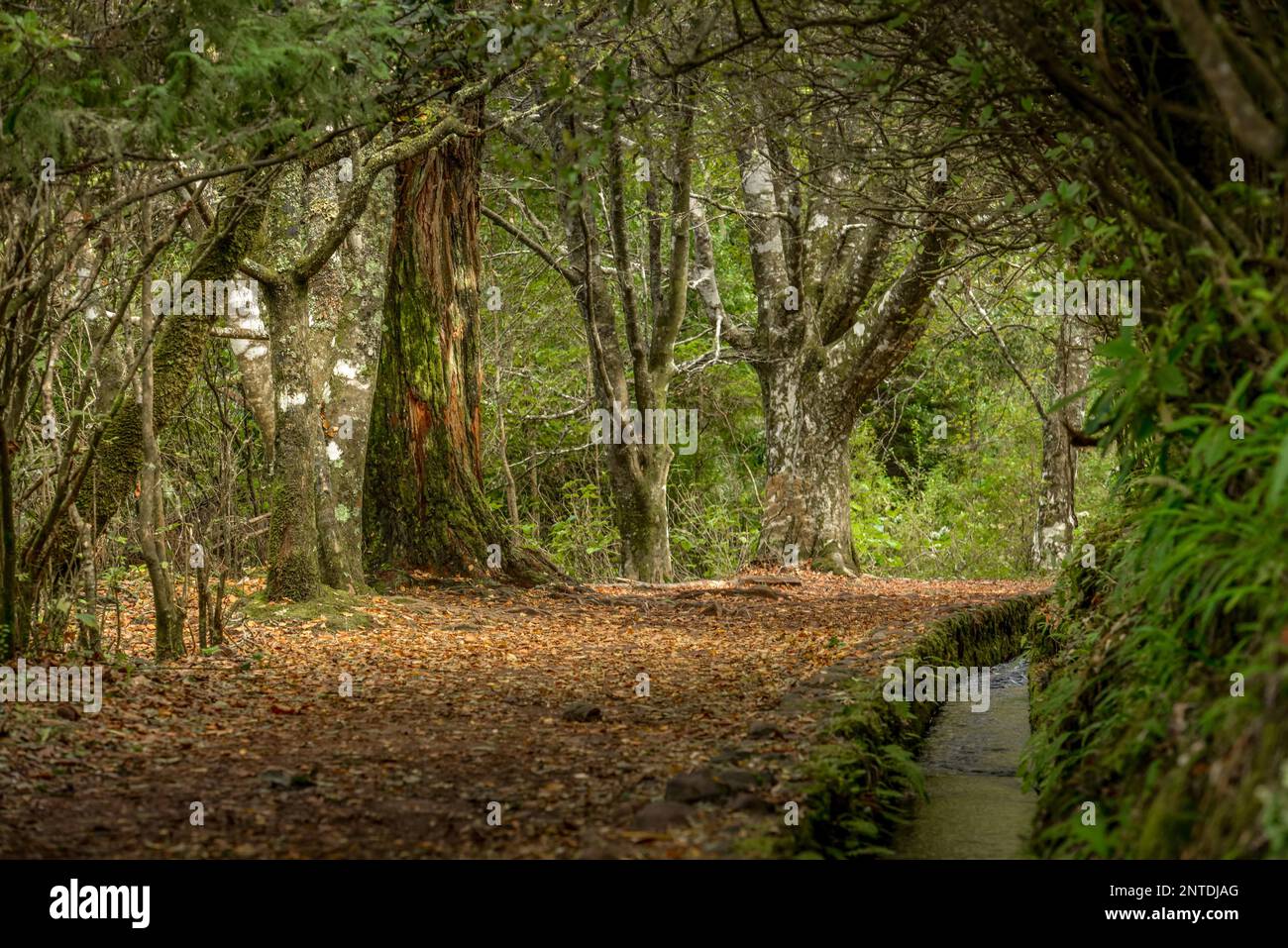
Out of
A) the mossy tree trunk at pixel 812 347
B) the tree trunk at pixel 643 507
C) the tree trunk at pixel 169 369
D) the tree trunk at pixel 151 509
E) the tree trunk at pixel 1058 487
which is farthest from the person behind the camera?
the tree trunk at pixel 1058 487

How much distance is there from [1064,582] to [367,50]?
17.7ft

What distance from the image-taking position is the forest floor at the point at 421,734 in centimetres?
377

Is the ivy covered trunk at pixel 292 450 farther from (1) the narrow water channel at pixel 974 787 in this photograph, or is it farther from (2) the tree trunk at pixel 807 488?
(2) the tree trunk at pixel 807 488

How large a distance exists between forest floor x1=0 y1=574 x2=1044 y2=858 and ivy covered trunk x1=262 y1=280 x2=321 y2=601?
43 cm

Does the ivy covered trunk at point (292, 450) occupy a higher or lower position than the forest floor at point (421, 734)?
higher

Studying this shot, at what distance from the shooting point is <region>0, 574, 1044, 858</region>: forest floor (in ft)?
12.4

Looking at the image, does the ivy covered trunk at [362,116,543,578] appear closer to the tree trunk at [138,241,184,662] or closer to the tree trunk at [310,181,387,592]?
the tree trunk at [310,181,387,592]

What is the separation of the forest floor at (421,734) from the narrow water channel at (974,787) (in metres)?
0.60

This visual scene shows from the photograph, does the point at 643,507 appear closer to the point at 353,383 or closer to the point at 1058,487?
the point at 353,383

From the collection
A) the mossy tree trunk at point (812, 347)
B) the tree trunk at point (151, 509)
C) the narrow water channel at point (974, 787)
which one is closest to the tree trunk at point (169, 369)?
the tree trunk at point (151, 509)

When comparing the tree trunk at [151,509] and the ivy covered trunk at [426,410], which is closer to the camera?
the tree trunk at [151,509]

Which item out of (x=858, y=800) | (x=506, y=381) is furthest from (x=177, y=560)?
(x=506, y=381)

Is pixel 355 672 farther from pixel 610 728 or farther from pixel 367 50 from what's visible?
pixel 367 50

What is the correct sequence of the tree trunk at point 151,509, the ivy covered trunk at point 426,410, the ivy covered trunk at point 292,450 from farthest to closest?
the ivy covered trunk at point 426,410 → the ivy covered trunk at point 292,450 → the tree trunk at point 151,509
